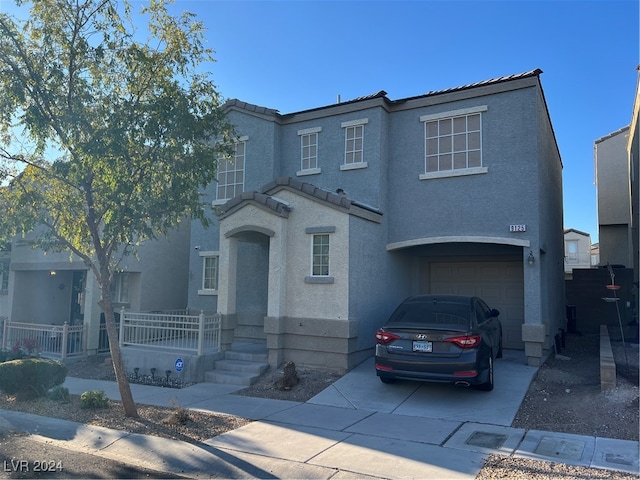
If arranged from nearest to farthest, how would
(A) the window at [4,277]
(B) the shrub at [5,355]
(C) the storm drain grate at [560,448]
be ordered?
(C) the storm drain grate at [560,448]
(B) the shrub at [5,355]
(A) the window at [4,277]

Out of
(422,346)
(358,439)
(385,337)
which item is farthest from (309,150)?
(358,439)

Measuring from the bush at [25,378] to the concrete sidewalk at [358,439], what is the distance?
0.70 meters

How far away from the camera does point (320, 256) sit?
1112 centimetres

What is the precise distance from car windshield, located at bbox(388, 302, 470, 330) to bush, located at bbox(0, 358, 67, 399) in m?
6.22

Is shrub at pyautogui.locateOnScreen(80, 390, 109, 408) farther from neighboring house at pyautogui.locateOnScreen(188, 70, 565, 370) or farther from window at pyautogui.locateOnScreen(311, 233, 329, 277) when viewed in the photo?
window at pyautogui.locateOnScreen(311, 233, 329, 277)

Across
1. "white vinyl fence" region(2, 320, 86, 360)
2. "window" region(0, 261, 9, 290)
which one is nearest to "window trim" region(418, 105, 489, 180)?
"white vinyl fence" region(2, 320, 86, 360)

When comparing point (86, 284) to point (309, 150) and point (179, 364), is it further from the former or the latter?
point (309, 150)

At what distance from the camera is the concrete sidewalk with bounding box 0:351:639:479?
225 inches

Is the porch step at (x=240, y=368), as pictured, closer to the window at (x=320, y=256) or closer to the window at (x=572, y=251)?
the window at (x=320, y=256)

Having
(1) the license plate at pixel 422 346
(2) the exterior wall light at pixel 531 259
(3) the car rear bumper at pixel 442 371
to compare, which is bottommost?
(3) the car rear bumper at pixel 442 371

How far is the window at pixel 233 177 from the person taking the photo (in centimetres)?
1493

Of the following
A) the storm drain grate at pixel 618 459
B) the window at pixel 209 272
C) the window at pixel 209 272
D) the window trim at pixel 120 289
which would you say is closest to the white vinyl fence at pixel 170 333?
the window at pixel 209 272

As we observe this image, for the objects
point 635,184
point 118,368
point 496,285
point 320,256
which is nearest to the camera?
point 118,368

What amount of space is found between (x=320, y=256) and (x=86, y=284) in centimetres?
810
